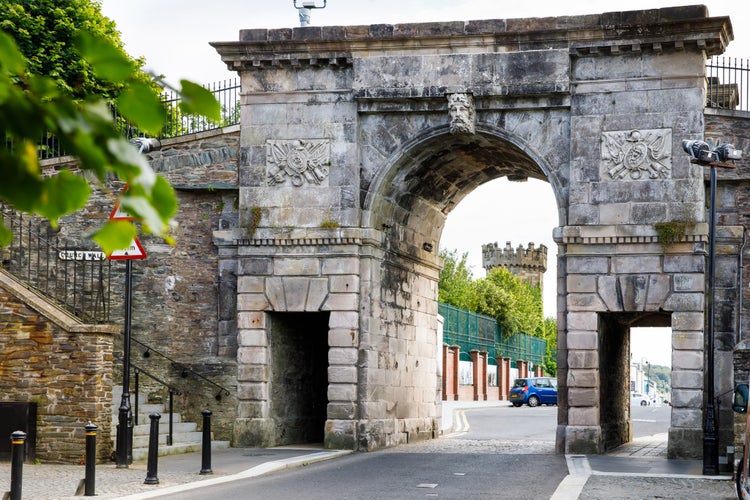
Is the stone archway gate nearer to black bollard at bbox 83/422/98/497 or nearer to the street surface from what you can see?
the street surface

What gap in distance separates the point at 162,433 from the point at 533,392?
34963 mm

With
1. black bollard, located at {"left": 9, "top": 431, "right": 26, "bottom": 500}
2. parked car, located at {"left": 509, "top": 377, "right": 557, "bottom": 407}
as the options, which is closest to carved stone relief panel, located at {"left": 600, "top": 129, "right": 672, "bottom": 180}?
black bollard, located at {"left": 9, "top": 431, "right": 26, "bottom": 500}

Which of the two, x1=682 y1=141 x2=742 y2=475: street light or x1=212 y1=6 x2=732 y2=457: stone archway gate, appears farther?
x1=212 y1=6 x2=732 y2=457: stone archway gate

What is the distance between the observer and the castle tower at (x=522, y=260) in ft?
355

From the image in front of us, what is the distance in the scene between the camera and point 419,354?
25578mm

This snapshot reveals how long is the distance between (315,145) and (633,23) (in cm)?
609

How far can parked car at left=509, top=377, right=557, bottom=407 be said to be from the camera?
53.0m

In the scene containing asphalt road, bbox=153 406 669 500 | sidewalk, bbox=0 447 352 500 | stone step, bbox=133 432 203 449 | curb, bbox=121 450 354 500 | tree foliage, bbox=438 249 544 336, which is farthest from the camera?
tree foliage, bbox=438 249 544 336

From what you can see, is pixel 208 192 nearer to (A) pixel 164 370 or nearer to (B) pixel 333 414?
(A) pixel 164 370

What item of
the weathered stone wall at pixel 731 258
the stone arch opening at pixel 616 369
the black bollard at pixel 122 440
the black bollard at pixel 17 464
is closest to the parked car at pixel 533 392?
the stone arch opening at pixel 616 369

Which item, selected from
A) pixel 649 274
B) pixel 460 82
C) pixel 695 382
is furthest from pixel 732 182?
pixel 460 82

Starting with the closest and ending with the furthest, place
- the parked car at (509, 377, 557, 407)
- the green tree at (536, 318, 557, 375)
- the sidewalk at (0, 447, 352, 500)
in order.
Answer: the sidewalk at (0, 447, 352, 500) < the parked car at (509, 377, 557, 407) < the green tree at (536, 318, 557, 375)

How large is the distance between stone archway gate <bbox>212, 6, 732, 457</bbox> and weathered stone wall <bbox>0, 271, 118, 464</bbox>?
542 cm

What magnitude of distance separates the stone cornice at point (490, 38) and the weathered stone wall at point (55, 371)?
7491mm
